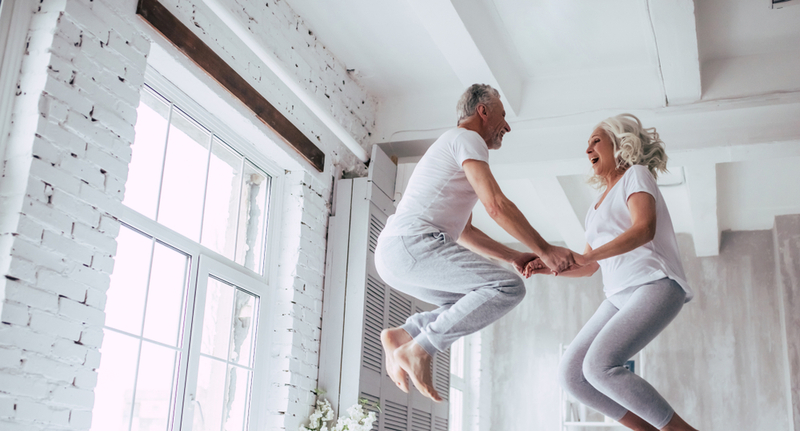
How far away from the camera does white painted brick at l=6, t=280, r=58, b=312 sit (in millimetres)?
2217

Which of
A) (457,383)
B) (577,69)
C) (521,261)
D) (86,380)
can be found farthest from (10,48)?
(457,383)

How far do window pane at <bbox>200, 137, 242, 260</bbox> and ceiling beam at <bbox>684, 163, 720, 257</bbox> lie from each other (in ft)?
9.29

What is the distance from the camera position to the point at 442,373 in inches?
214

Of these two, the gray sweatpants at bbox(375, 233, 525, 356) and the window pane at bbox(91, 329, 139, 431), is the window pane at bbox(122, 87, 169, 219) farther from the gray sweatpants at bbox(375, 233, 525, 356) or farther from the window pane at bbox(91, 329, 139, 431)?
the gray sweatpants at bbox(375, 233, 525, 356)

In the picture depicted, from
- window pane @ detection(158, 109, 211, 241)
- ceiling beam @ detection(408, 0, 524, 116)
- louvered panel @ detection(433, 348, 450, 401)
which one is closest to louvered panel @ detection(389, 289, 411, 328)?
louvered panel @ detection(433, 348, 450, 401)

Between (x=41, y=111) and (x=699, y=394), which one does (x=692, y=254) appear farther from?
(x=41, y=111)

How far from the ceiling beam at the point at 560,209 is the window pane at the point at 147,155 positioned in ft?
9.89

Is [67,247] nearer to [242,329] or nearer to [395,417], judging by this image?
[242,329]

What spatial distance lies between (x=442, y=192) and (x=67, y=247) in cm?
131

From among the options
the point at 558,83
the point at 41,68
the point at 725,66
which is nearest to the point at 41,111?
the point at 41,68

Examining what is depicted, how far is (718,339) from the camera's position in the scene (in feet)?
21.0

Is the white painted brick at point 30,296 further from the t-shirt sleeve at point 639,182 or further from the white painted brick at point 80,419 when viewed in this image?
the t-shirt sleeve at point 639,182

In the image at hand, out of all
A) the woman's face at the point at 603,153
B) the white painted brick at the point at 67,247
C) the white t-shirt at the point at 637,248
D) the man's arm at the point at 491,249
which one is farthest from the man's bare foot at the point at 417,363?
the white painted brick at the point at 67,247

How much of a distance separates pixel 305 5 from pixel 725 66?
2.51 meters
